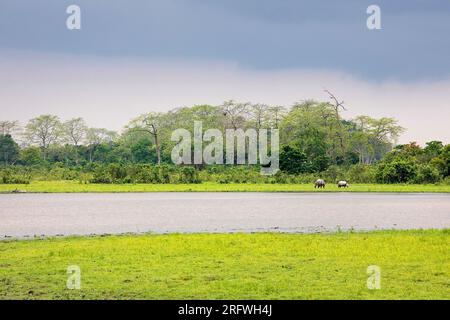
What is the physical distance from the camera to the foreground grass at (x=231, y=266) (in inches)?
357

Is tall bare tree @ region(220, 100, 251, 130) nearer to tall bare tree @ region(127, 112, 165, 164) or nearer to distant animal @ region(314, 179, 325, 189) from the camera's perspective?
tall bare tree @ region(127, 112, 165, 164)

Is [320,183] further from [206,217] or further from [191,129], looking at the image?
[191,129]

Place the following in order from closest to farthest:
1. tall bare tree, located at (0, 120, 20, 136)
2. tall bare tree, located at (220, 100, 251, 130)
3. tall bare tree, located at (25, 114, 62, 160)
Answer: tall bare tree, located at (220, 100, 251, 130) → tall bare tree, located at (0, 120, 20, 136) → tall bare tree, located at (25, 114, 62, 160)

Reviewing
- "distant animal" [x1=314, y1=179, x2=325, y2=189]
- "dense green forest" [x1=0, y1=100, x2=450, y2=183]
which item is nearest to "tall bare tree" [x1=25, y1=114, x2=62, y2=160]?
"dense green forest" [x1=0, y1=100, x2=450, y2=183]

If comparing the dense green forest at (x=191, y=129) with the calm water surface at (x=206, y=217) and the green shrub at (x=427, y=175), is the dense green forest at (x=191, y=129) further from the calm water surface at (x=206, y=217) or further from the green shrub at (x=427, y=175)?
the calm water surface at (x=206, y=217)

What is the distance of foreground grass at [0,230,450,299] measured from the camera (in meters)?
9.06

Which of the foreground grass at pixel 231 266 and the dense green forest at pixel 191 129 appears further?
the dense green forest at pixel 191 129

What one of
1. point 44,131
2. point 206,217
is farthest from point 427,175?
point 44,131

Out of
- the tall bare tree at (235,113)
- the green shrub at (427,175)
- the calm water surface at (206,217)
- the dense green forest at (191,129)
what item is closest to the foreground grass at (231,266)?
the calm water surface at (206,217)

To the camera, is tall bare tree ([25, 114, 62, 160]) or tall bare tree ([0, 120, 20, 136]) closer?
tall bare tree ([0, 120, 20, 136])

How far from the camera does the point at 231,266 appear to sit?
37.1 feet

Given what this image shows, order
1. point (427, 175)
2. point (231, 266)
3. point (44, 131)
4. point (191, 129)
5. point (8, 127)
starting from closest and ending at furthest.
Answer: point (231, 266), point (427, 175), point (191, 129), point (8, 127), point (44, 131)

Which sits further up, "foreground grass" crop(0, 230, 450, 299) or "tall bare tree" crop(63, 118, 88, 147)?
"tall bare tree" crop(63, 118, 88, 147)
